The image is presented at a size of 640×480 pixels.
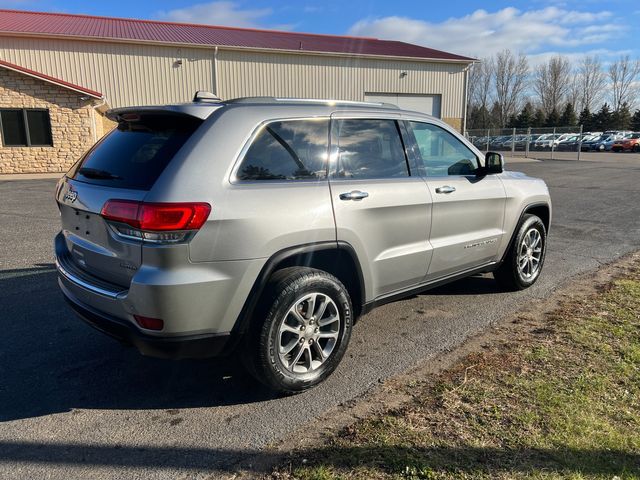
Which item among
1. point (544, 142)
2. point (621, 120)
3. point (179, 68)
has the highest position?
point (179, 68)

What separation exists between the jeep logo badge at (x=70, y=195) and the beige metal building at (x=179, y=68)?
691 inches

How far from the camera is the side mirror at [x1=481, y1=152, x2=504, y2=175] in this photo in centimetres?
447

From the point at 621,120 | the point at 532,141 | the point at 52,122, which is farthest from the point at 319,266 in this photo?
the point at 621,120

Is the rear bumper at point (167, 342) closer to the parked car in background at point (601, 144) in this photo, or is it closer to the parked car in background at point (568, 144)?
the parked car in background at point (568, 144)

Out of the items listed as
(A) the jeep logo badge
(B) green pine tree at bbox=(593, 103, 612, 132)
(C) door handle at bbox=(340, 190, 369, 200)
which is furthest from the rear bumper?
(B) green pine tree at bbox=(593, 103, 612, 132)

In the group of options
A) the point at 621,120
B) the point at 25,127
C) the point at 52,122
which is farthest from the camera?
→ the point at 621,120

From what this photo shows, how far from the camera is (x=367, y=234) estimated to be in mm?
3439

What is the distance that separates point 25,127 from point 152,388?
18883 mm

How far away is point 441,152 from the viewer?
431 cm

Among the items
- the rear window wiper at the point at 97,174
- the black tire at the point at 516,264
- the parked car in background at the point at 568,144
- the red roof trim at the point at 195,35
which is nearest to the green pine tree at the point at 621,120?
the parked car in background at the point at 568,144

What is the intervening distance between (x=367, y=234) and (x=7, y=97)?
19222 mm

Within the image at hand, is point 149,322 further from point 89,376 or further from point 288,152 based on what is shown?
point 288,152

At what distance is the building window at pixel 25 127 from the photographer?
18344 mm

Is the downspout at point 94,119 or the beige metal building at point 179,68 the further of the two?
the downspout at point 94,119
